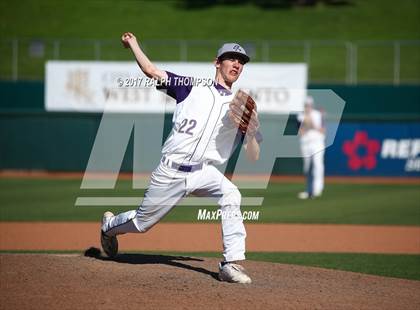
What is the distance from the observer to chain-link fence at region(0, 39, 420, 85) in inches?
1272

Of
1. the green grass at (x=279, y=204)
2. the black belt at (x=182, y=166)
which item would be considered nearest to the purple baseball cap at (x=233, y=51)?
the black belt at (x=182, y=166)

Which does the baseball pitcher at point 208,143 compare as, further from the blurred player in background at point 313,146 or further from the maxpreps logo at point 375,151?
the maxpreps logo at point 375,151

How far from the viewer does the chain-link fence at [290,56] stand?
3231 centimetres

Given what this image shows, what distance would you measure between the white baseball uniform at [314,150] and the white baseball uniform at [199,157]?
10.7 m

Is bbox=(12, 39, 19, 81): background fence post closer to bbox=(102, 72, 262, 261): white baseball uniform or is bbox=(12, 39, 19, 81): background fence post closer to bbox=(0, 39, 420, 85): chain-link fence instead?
bbox=(0, 39, 420, 85): chain-link fence

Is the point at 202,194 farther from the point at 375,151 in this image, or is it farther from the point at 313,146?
the point at 375,151

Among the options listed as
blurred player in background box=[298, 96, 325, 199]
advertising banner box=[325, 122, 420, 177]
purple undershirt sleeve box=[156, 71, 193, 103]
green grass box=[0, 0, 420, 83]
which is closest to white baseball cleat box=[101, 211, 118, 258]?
purple undershirt sleeve box=[156, 71, 193, 103]

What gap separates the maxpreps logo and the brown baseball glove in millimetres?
16997

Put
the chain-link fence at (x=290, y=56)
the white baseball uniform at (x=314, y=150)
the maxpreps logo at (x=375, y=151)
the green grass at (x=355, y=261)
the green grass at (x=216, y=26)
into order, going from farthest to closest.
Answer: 1. the green grass at (x=216, y=26)
2. the chain-link fence at (x=290, y=56)
3. the maxpreps logo at (x=375, y=151)
4. the white baseball uniform at (x=314, y=150)
5. the green grass at (x=355, y=261)

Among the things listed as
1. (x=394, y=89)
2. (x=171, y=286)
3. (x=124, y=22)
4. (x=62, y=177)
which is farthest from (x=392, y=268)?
(x=124, y=22)

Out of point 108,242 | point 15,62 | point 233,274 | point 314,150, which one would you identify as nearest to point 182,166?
point 233,274

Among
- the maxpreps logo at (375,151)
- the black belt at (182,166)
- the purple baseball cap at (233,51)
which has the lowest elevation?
the maxpreps logo at (375,151)

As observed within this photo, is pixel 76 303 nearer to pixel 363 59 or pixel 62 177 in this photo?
pixel 62 177

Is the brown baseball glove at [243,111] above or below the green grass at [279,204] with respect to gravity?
above
